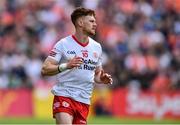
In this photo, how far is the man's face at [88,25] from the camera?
11283 mm

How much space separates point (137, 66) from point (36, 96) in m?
3.09

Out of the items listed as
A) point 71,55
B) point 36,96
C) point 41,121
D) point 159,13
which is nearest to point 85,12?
point 71,55

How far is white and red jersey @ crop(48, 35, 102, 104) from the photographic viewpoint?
11.1 metres

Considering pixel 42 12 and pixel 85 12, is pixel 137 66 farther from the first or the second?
pixel 85 12

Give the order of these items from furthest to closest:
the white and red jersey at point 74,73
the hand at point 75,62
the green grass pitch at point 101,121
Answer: the green grass pitch at point 101,121
the white and red jersey at point 74,73
the hand at point 75,62

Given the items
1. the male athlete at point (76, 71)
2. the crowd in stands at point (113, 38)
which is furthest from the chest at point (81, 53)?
the crowd in stands at point (113, 38)

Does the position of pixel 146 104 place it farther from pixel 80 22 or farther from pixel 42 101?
pixel 80 22

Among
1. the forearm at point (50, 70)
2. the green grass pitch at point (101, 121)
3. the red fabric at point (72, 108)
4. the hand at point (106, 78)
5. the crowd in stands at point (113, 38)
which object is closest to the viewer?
the forearm at point (50, 70)

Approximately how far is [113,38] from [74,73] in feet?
43.9

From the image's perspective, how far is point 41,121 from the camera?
2139cm

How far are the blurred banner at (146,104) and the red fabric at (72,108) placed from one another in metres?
11.6

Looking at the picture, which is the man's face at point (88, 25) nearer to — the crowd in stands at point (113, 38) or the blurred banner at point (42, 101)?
the blurred banner at point (42, 101)

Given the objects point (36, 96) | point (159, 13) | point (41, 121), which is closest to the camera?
point (41, 121)

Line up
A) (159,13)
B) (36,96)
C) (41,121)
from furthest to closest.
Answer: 1. (159,13)
2. (36,96)
3. (41,121)
